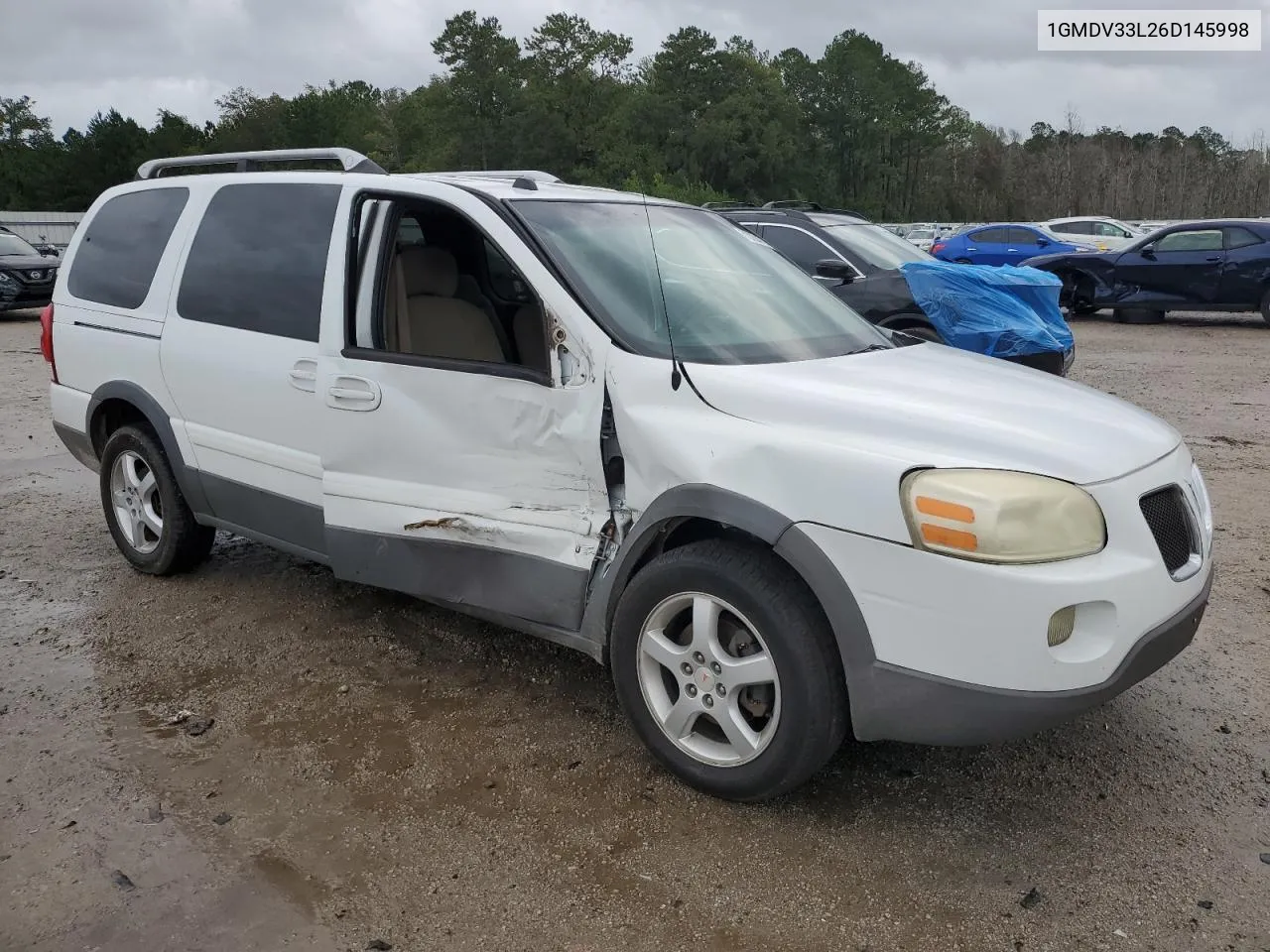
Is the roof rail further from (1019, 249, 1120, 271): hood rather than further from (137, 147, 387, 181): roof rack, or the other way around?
(1019, 249, 1120, 271): hood

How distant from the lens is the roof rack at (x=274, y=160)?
13.9 feet

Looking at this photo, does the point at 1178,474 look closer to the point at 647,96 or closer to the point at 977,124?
the point at 647,96

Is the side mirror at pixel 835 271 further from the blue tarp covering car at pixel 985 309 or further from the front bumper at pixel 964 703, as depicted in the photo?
the front bumper at pixel 964 703

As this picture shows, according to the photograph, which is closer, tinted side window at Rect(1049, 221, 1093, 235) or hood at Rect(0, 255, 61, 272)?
hood at Rect(0, 255, 61, 272)

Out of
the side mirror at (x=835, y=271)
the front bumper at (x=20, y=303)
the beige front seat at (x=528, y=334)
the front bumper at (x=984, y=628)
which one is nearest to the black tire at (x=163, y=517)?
the beige front seat at (x=528, y=334)

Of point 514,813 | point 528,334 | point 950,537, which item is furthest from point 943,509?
point 528,334

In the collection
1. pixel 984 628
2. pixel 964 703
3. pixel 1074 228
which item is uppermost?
pixel 1074 228

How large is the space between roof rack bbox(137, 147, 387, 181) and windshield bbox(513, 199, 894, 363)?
0.97m

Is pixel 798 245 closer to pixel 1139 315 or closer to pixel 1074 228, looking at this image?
pixel 1139 315

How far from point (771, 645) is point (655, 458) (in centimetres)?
64

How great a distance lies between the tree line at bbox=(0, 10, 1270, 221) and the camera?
35344mm

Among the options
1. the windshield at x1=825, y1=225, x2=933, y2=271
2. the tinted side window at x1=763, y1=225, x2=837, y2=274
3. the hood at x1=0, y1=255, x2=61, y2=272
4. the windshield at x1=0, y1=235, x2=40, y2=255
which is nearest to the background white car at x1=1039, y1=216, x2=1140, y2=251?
the windshield at x1=825, y1=225, x2=933, y2=271

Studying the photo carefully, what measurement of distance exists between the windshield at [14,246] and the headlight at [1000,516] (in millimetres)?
19309

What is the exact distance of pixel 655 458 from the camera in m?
3.06
